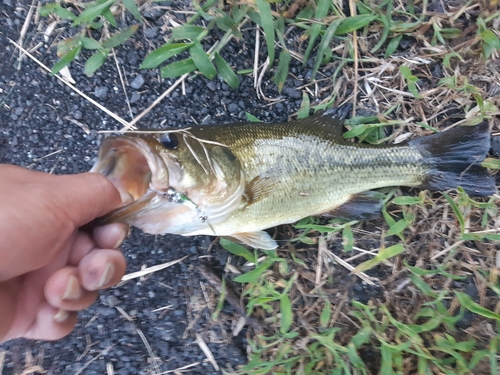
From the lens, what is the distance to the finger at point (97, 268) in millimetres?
1996

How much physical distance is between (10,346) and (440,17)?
4.00 meters

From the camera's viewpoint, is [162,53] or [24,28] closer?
[162,53]

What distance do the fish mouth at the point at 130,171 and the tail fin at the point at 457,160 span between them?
1763 millimetres

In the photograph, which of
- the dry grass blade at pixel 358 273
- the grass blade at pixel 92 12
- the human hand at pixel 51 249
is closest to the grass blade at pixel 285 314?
the dry grass blade at pixel 358 273

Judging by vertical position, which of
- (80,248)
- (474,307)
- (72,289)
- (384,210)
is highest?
(80,248)

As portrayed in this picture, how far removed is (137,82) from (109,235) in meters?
1.28

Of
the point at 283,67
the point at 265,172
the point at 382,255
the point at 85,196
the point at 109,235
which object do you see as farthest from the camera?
the point at 283,67

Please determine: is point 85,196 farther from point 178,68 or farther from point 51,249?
point 178,68

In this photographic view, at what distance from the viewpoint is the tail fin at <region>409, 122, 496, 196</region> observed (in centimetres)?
257

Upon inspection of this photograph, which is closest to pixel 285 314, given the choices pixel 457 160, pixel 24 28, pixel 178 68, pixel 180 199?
pixel 180 199

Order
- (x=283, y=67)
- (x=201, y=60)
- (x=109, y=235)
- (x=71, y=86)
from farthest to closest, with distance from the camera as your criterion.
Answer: (x=71, y=86)
(x=283, y=67)
(x=201, y=60)
(x=109, y=235)

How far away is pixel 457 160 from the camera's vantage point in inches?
102

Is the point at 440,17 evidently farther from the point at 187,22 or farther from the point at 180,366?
the point at 180,366

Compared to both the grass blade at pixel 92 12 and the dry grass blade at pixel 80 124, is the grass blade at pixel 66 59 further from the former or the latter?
the dry grass blade at pixel 80 124
